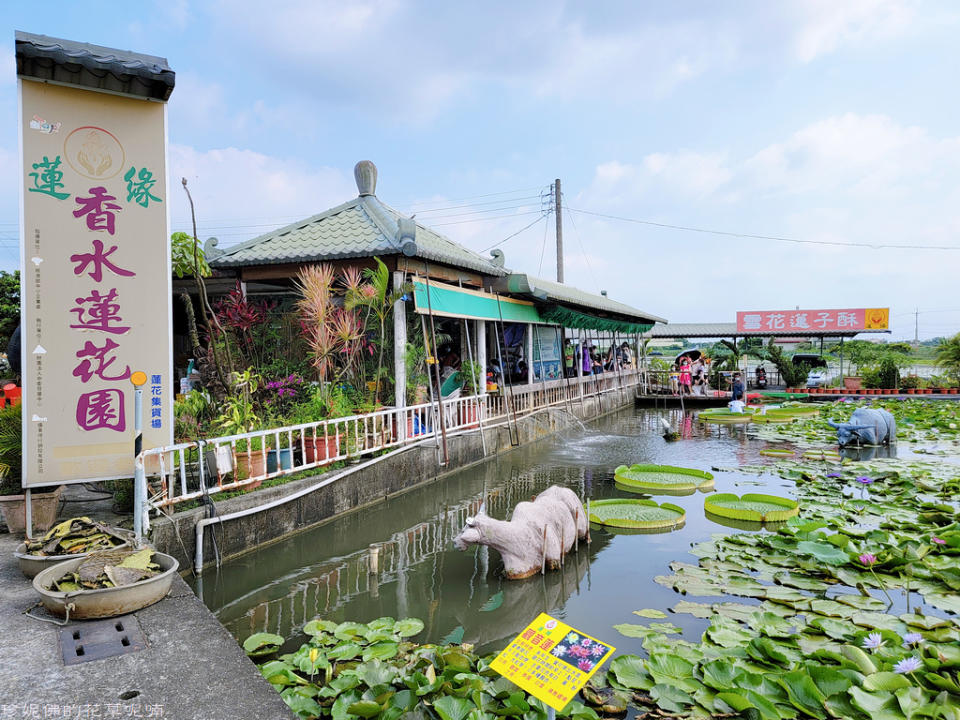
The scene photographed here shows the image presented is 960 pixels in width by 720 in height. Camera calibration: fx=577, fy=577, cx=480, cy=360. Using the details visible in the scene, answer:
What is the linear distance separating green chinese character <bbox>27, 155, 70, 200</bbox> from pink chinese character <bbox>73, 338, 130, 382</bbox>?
120 cm

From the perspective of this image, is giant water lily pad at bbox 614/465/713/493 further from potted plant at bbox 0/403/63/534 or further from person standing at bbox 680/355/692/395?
person standing at bbox 680/355/692/395

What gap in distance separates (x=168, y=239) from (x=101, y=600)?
3.01 metres

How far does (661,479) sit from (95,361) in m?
7.56

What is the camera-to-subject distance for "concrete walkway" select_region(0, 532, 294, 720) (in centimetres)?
262

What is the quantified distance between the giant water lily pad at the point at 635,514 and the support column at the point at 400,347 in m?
3.33

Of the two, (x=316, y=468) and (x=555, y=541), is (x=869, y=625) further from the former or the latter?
(x=316, y=468)

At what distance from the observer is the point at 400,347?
9023 millimetres

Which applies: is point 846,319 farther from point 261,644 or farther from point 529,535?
point 261,644

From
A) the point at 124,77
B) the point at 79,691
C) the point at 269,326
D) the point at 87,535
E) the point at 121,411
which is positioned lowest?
the point at 79,691

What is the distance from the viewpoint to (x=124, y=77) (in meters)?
4.70

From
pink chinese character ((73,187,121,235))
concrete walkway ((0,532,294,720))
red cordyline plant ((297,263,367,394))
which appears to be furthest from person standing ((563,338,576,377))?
concrete walkway ((0,532,294,720))

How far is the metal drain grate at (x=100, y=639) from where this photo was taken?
307 cm

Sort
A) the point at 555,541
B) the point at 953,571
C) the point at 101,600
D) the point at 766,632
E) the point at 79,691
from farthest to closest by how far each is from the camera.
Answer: the point at 555,541, the point at 953,571, the point at 766,632, the point at 101,600, the point at 79,691

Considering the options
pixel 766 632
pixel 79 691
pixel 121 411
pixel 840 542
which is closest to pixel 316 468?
pixel 121 411
